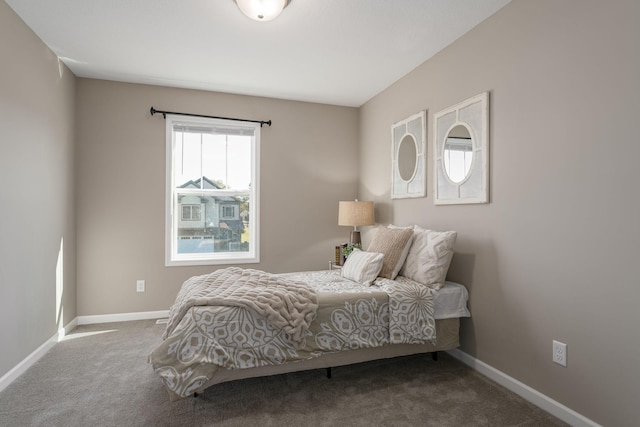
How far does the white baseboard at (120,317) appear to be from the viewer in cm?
369

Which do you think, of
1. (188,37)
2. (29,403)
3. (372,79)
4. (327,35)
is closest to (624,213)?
(327,35)

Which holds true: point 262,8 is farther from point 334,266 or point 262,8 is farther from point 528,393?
point 528,393

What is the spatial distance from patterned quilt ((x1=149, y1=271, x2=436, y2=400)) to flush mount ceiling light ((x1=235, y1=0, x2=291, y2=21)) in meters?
1.97

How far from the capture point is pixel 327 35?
281 centimetres

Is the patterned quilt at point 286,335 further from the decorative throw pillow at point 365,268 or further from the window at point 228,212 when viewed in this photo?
the window at point 228,212

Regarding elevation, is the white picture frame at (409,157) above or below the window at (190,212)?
above

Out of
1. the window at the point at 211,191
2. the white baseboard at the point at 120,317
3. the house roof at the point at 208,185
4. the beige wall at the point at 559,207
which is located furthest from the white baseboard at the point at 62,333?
the beige wall at the point at 559,207

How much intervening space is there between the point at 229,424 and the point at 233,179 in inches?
111

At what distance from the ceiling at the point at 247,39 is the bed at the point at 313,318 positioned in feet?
5.24

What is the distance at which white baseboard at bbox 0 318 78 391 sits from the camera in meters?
2.33

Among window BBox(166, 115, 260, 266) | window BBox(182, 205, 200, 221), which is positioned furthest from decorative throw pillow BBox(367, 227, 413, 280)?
window BBox(182, 205, 200, 221)

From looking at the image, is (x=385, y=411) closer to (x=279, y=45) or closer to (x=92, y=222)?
(x=279, y=45)

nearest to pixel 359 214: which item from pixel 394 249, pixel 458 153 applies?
pixel 394 249

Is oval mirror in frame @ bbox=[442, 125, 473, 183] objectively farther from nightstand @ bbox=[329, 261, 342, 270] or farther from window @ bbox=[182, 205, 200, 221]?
window @ bbox=[182, 205, 200, 221]
